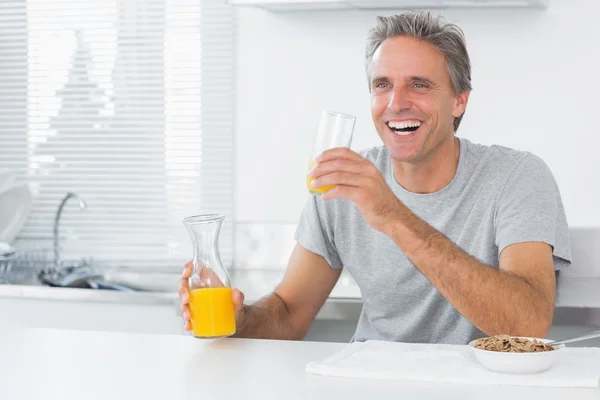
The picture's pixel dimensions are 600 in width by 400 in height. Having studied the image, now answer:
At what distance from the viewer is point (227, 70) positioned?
308 cm

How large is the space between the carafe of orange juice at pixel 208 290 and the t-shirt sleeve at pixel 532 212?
23.9 inches

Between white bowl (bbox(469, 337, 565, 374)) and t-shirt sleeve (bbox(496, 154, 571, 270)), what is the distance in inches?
21.0

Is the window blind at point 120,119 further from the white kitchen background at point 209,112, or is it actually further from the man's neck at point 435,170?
the man's neck at point 435,170

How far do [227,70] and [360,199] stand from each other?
63.9 inches

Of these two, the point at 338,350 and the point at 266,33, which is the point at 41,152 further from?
the point at 338,350

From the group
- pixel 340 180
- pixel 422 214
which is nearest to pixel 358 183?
pixel 340 180

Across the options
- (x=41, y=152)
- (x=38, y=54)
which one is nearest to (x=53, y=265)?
(x=41, y=152)

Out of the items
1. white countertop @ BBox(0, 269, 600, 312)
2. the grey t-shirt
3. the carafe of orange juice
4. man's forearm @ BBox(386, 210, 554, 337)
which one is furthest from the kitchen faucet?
man's forearm @ BBox(386, 210, 554, 337)

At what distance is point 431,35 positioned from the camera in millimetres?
1980

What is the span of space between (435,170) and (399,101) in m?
0.20

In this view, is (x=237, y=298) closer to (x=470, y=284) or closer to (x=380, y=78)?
(x=470, y=284)

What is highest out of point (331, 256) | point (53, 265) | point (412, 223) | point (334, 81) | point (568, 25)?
point (568, 25)

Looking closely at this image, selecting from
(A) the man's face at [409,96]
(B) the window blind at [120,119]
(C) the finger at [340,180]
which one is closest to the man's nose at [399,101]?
(A) the man's face at [409,96]

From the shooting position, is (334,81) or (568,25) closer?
(568,25)
